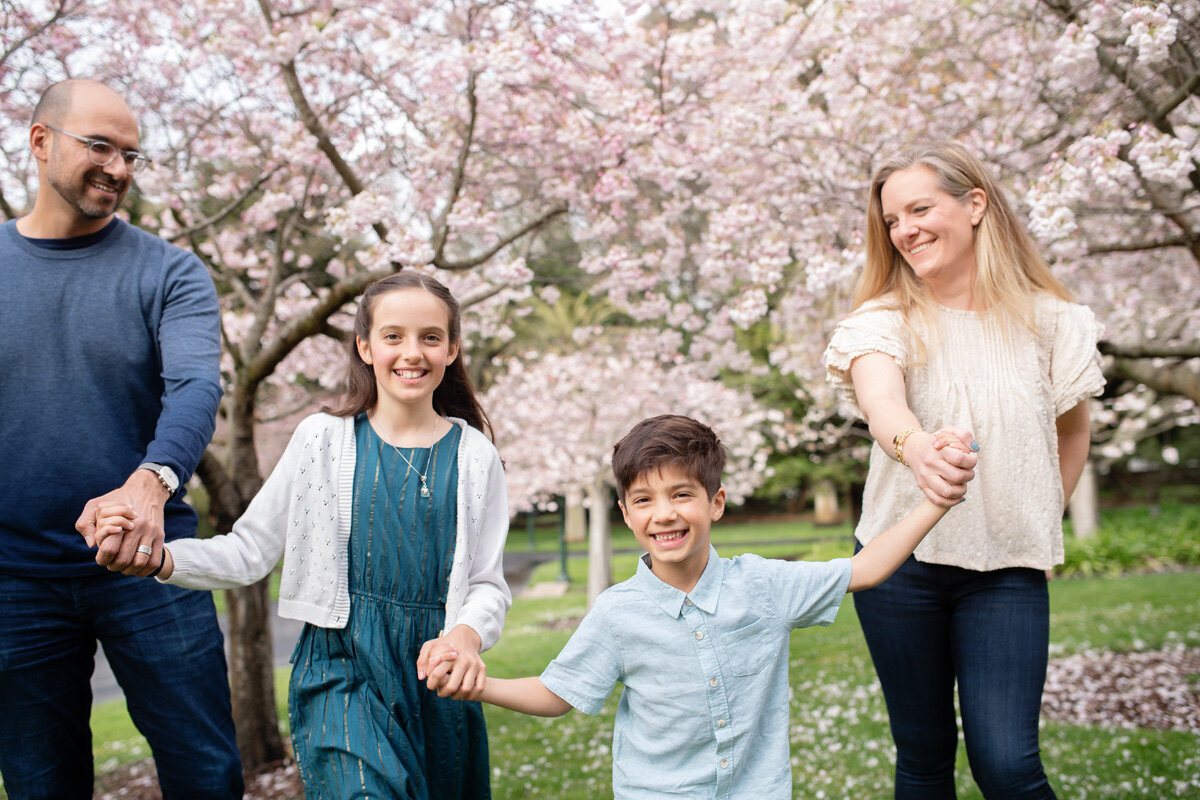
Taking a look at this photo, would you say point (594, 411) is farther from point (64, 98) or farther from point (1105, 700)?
point (64, 98)

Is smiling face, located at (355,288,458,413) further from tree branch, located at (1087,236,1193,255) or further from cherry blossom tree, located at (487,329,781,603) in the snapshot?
cherry blossom tree, located at (487,329,781,603)

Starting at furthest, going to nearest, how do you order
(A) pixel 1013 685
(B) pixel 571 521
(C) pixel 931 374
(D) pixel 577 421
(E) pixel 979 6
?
(B) pixel 571 521
(D) pixel 577 421
(E) pixel 979 6
(C) pixel 931 374
(A) pixel 1013 685

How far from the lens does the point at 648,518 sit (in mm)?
2010

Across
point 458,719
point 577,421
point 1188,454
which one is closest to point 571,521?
point 577,421

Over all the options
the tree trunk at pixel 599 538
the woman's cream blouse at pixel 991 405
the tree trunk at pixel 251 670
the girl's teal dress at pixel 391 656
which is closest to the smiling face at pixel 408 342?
the girl's teal dress at pixel 391 656

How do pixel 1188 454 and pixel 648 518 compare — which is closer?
pixel 648 518

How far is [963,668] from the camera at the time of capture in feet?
7.43

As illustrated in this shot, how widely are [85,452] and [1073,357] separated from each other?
243 cm

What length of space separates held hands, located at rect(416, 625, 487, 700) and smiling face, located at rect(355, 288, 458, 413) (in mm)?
670

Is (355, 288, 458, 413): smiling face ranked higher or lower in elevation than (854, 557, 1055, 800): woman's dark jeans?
higher

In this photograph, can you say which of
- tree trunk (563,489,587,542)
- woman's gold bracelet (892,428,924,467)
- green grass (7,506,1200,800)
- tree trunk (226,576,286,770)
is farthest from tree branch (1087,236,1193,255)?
tree trunk (563,489,587,542)

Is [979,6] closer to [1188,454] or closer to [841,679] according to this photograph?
[841,679]

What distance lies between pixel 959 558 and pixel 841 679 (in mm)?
5263

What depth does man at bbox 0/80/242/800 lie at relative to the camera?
224cm
